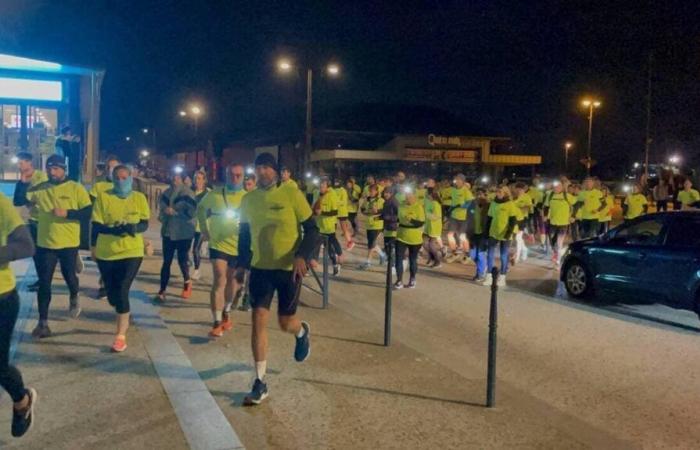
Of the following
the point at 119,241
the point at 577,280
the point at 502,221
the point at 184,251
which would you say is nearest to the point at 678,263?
the point at 577,280

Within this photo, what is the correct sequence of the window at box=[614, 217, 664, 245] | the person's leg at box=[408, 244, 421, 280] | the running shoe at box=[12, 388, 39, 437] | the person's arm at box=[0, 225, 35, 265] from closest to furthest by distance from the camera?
the person's arm at box=[0, 225, 35, 265], the running shoe at box=[12, 388, 39, 437], the window at box=[614, 217, 664, 245], the person's leg at box=[408, 244, 421, 280]

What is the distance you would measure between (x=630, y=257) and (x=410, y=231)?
343cm

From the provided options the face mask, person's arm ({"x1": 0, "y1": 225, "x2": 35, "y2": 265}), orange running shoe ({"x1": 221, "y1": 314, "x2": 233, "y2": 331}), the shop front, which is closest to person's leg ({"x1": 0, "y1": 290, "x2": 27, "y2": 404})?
person's arm ({"x1": 0, "y1": 225, "x2": 35, "y2": 265})

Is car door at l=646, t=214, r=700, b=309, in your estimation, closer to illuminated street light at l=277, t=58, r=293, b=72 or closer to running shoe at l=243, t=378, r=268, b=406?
running shoe at l=243, t=378, r=268, b=406

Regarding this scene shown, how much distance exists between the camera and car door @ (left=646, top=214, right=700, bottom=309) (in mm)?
9117

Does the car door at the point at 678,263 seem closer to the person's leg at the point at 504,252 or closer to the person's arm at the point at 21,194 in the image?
the person's leg at the point at 504,252

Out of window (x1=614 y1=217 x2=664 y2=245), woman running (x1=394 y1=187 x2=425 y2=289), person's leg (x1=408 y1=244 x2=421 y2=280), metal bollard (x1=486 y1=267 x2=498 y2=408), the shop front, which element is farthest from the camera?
the shop front

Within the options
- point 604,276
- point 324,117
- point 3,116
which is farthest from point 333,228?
point 324,117

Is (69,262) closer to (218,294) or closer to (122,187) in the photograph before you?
(122,187)

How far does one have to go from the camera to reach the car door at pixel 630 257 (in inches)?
389

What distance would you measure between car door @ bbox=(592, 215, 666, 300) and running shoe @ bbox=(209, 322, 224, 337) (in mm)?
5920

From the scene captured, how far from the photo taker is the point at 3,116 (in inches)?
651

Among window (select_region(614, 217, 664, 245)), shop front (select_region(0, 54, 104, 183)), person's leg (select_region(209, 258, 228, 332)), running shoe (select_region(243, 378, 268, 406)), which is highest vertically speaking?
shop front (select_region(0, 54, 104, 183))

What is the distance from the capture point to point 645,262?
32.4ft
